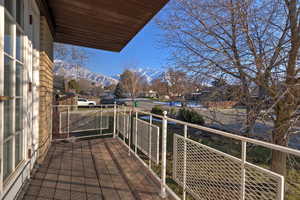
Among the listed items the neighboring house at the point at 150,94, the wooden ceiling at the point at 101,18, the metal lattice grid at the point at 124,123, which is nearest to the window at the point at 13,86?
the wooden ceiling at the point at 101,18

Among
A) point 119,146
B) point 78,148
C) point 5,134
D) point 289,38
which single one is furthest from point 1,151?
point 289,38

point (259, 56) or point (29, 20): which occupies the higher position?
point (29, 20)

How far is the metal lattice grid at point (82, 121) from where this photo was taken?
4.29 meters

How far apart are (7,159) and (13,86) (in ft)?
2.45

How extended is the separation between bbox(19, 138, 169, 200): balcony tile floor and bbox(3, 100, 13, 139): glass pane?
82 centimetres

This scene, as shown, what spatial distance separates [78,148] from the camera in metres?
3.59

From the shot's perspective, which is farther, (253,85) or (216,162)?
(253,85)

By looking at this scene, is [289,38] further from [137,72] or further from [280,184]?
[137,72]

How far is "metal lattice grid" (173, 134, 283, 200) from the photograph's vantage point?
1098 millimetres

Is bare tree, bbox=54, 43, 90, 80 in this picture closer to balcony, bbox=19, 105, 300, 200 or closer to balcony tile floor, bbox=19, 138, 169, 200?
balcony, bbox=19, 105, 300, 200

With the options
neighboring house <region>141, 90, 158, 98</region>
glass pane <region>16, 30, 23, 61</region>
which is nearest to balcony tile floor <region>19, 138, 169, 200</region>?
glass pane <region>16, 30, 23, 61</region>

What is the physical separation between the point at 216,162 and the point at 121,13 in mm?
2501

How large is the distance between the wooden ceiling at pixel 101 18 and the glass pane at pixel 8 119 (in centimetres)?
166

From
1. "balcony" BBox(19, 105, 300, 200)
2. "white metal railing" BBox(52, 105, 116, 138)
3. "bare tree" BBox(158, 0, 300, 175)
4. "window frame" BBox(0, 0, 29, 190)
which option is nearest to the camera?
"balcony" BBox(19, 105, 300, 200)
